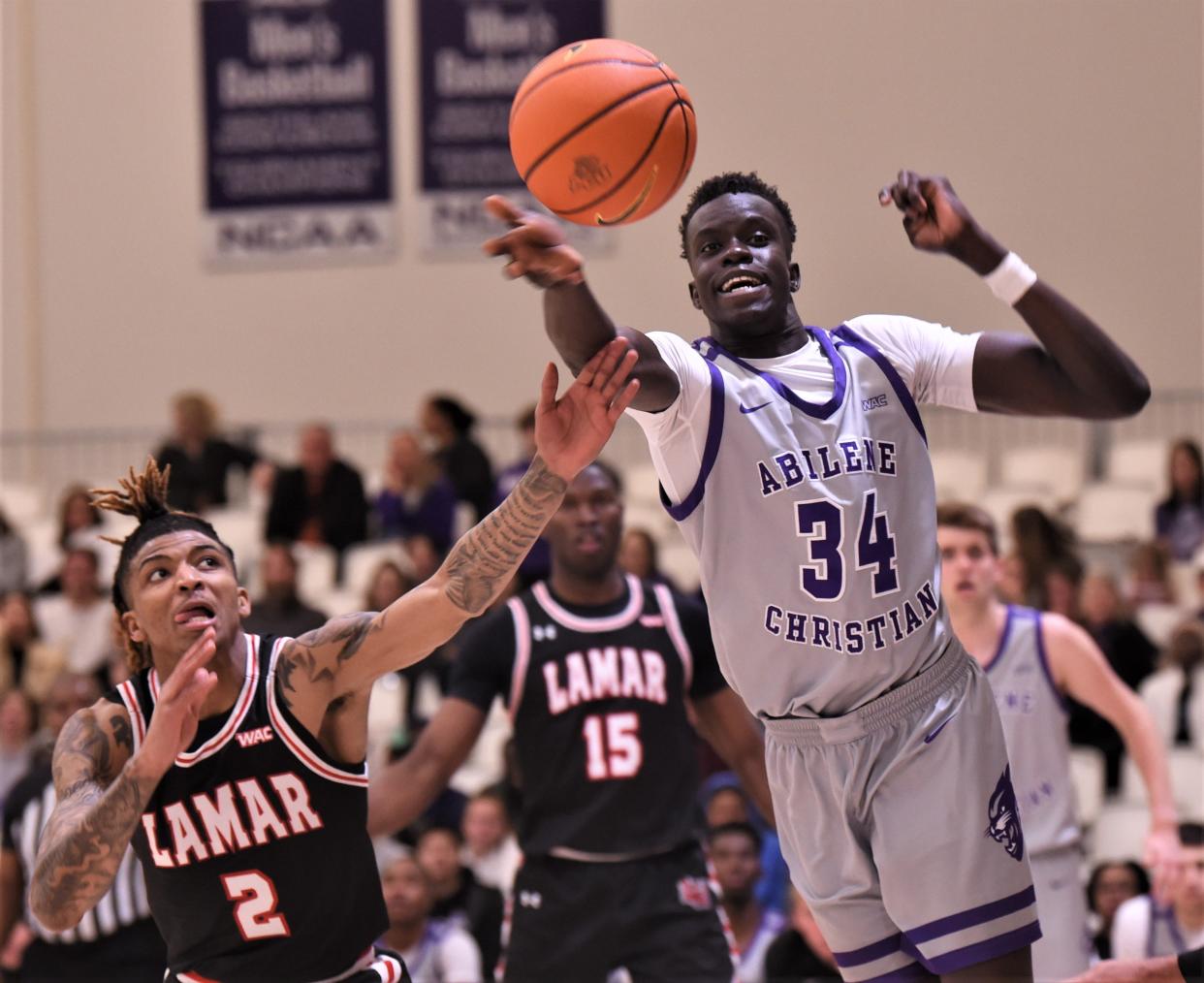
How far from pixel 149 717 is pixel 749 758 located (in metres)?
2.10

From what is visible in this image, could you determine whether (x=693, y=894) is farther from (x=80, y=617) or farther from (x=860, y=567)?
(x=80, y=617)

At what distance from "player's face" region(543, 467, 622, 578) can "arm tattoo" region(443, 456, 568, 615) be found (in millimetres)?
1657

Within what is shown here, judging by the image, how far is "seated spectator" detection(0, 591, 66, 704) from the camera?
32.7 ft

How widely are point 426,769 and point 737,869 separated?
2.14m

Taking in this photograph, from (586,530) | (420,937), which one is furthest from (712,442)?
(420,937)

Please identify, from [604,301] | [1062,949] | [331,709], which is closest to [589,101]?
[331,709]

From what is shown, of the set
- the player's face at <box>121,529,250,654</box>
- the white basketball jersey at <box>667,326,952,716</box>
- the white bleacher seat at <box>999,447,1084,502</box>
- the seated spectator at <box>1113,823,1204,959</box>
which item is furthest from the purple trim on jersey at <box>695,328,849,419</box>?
the white bleacher seat at <box>999,447,1084,502</box>

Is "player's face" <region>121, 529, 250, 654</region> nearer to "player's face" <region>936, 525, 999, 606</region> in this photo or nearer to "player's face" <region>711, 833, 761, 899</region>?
"player's face" <region>936, 525, 999, 606</region>

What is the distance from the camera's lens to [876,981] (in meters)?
3.65

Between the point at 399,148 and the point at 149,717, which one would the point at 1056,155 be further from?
the point at 149,717

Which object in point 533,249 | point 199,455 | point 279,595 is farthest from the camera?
point 199,455

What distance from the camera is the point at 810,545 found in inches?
140

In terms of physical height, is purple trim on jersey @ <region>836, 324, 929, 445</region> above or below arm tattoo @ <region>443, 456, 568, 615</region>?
above

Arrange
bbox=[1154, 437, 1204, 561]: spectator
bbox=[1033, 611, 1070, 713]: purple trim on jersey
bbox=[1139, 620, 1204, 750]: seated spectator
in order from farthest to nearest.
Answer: bbox=[1154, 437, 1204, 561]: spectator, bbox=[1139, 620, 1204, 750]: seated spectator, bbox=[1033, 611, 1070, 713]: purple trim on jersey
